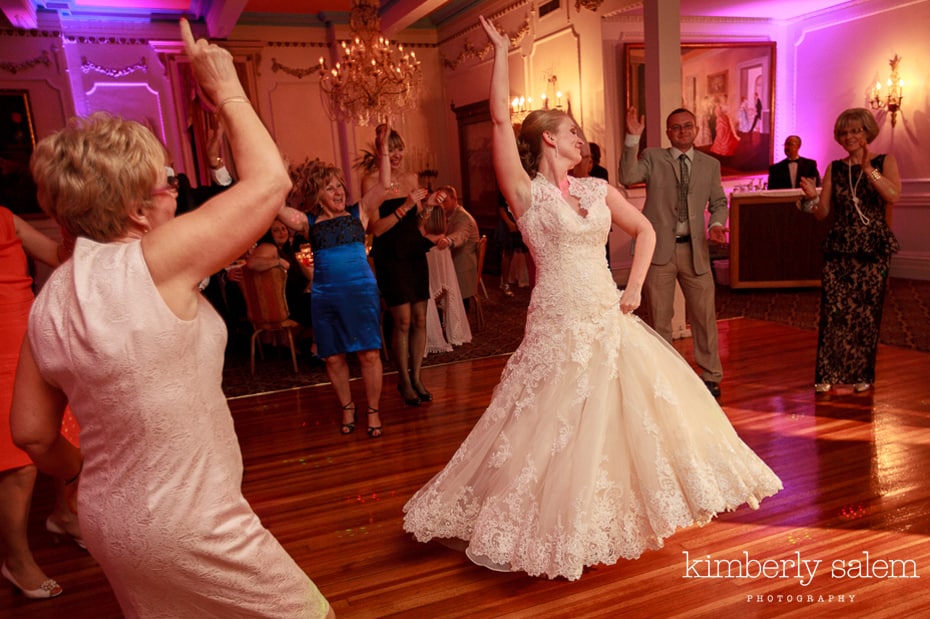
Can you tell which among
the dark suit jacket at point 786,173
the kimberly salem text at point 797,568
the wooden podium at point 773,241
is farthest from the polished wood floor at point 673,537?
the dark suit jacket at point 786,173

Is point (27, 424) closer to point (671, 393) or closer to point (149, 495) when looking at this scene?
point (149, 495)

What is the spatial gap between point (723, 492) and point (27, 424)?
2195 millimetres

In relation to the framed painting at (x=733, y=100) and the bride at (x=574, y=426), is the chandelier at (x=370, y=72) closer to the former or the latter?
the framed painting at (x=733, y=100)

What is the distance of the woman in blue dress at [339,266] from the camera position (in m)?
3.86

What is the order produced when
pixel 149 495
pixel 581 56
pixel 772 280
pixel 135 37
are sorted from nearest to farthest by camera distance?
pixel 149 495 → pixel 772 280 → pixel 581 56 → pixel 135 37

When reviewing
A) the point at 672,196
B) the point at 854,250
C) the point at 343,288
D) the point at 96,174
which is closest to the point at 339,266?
the point at 343,288

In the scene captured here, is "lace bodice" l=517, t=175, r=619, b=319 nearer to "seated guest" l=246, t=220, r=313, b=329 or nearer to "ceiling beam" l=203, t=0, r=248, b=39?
"seated guest" l=246, t=220, r=313, b=329

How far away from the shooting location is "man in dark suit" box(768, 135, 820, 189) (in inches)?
340

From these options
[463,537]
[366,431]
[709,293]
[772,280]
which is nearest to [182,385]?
[463,537]

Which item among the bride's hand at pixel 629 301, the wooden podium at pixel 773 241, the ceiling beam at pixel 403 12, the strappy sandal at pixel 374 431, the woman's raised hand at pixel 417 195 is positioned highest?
the ceiling beam at pixel 403 12

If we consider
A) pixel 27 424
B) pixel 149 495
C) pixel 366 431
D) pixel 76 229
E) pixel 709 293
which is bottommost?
pixel 366 431

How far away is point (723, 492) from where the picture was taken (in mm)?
2504

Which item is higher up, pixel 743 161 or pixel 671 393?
pixel 743 161

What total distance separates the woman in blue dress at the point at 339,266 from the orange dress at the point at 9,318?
147 cm
